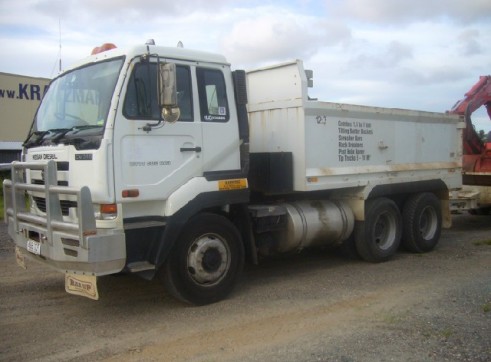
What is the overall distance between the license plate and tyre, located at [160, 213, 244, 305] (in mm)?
1283

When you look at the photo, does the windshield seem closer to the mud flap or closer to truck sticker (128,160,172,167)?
truck sticker (128,160,172,167)

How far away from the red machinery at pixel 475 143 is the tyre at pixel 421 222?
3.42m

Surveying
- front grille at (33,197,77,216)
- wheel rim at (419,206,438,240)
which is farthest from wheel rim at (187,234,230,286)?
wheel rim at (419,206,438,240)

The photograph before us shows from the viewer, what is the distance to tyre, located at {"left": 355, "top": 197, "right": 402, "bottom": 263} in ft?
25.7

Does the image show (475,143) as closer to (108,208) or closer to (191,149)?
(191,149)

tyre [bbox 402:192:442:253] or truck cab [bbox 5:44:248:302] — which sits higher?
truck cab [bbox 5:44:248:302]

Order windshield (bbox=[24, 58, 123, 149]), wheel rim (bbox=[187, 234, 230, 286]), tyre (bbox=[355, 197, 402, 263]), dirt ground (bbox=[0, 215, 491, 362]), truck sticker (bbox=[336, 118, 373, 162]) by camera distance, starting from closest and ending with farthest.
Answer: dirt ground (bbox=[0, 215, 491, 362]), windshield (bbox=[24, 58, 123, 149]), wheel rim (bbox=[187, 234, 230, 286]), truck sticker (bbox=[336, 118, 373, 162]), tyre (bbox=[355, 197, 402, 263])

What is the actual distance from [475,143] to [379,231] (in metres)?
5.43

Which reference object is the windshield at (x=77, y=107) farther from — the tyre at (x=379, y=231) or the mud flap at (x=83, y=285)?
the tyre at (x=379, y=231)

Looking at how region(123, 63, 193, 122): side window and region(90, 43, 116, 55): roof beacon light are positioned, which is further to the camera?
region(90, 43, 116, 55): roof beacon light

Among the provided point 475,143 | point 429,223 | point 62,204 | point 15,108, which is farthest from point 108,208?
point 15,108

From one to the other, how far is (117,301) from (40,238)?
1.25 metres

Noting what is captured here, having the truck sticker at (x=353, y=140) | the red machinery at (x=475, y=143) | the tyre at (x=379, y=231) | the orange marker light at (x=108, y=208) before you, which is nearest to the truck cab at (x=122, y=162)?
the orange marker light at (x=108, y=208)

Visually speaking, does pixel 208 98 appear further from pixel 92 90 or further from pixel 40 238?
pixel 40 238
